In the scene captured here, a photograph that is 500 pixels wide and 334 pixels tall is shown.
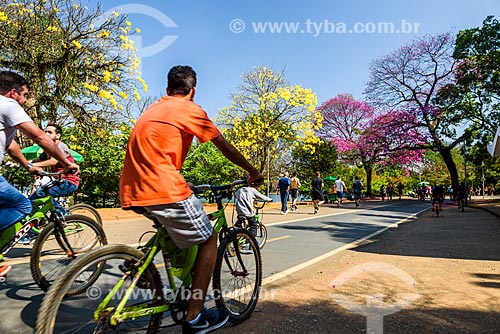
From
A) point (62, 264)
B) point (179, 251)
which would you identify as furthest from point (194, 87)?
point (62, 264)

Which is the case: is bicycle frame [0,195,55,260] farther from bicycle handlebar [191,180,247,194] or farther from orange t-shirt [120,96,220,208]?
bicycle handlebar [191,180,247,194]

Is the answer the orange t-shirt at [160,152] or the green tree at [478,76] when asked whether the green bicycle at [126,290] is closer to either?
the orange t-shirt at [160,152]

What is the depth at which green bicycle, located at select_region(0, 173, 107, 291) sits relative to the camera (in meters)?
3.83

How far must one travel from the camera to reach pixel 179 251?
8.73 ft

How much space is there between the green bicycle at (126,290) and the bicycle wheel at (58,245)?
1.09 meters

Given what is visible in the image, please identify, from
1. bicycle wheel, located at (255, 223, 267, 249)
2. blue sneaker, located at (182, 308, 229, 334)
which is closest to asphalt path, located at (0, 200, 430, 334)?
bicycle wheel, located at (255, 223, 267, 249)

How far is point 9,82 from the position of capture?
3221mm

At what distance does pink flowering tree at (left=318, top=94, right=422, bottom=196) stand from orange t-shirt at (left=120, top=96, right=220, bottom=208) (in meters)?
30.6

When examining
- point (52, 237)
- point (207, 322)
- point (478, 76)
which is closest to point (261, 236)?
point (52, 237)

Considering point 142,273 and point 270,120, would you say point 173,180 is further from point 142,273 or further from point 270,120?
point 270,120

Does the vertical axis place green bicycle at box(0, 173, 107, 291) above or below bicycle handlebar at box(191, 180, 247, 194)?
below

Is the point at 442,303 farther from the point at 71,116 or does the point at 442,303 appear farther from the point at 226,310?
the point at 71,116

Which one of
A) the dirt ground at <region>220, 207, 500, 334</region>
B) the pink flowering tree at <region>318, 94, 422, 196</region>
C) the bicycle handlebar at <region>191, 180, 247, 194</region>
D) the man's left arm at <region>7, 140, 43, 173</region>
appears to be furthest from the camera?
the pink flowering tree at <region>318, 94, 422, 196</region>

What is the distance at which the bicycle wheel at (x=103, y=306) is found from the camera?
205cm
